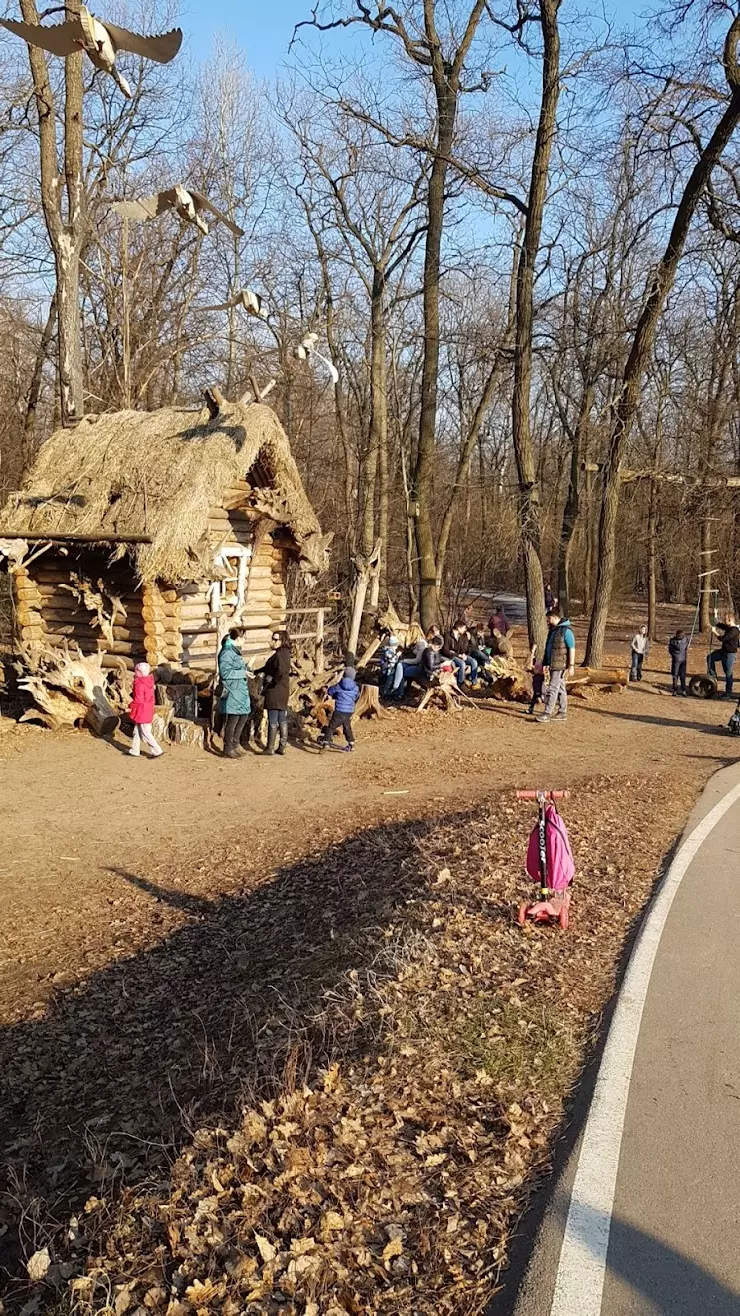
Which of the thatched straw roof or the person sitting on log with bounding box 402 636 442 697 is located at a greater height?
the thatched straw roof

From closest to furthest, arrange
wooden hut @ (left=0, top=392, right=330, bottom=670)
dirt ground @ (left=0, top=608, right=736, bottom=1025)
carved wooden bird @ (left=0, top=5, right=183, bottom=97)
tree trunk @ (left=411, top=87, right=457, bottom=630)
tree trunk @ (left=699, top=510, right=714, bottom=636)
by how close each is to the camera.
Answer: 1. dirt ground @ (left=0, top=608, right=736, bottom=1025)
2. carved wooden bird @ (left=0, top=5, right=183, bottom=97)
3. wooden hut @ (left=0, top=392, right=330, bottom=670)
4. tree trunk @ (left=411, top=87, right=457, bottom=630)
5. tree trunk @ (left=699, top=510, right=714, bottom=636)

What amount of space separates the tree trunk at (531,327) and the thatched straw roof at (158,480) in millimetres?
4938

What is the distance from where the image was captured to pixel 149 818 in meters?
10.8

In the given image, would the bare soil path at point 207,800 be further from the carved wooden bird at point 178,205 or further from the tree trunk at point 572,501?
the tree trunk at point 572,501

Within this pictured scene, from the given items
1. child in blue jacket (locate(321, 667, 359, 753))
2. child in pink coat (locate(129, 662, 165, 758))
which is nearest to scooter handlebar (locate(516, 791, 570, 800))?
child in blue jacket (locate(321, 667, 359, 753))

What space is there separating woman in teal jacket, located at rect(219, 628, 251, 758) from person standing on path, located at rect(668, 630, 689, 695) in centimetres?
1038

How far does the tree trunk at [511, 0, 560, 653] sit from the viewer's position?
721 inches

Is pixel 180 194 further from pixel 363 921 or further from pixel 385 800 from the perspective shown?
pixel 363 921

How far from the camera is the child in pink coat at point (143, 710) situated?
13.2 meters

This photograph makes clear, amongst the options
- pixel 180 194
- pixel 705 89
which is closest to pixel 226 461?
pixel 180 194

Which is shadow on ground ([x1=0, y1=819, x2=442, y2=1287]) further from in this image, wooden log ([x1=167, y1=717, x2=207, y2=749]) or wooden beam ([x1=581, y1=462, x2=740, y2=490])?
wooden beam ([x1=581, y1=462, x2=740, y2=490])

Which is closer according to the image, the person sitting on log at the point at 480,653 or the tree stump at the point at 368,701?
the tree stump at the point at 368,701

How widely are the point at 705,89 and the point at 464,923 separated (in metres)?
17.9

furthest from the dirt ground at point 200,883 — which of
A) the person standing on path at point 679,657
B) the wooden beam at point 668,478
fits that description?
the wooden beam at point 668,478
